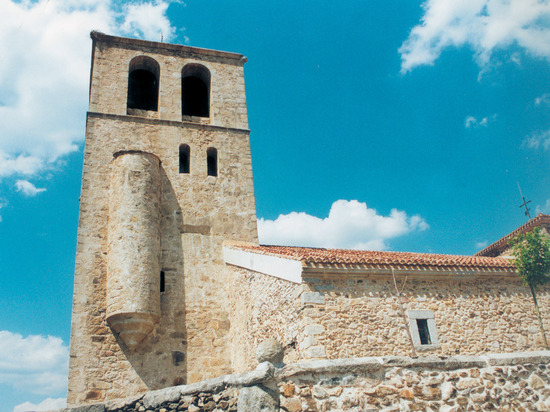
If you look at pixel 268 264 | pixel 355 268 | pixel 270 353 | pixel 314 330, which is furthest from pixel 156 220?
pixel 270 353

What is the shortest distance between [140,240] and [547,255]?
32.2ft

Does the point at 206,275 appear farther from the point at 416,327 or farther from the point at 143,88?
the point at 143,88

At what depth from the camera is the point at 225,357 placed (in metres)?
11.9

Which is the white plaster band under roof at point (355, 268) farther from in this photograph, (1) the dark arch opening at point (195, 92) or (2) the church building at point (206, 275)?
(1) the dark arch opening at point (195, 92)

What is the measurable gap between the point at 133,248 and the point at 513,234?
41.7 feet

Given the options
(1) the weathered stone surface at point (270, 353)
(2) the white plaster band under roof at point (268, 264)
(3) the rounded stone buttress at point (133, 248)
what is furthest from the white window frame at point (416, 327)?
(3) the rounded stone buttress at point (133, 248)

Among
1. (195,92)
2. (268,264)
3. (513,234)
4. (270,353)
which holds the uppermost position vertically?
(195,92)

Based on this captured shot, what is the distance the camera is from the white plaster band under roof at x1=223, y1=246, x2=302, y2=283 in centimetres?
901

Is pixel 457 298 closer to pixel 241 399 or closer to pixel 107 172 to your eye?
pixel 241 399

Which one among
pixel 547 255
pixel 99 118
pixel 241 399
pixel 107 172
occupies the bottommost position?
pixel 241 399

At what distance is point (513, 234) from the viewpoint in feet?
53.5

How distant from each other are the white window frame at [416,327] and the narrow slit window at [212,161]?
7683 mm

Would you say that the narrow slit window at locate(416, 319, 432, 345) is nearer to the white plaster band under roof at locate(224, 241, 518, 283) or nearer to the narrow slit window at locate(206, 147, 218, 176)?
the white plaster band under roof at locate(224, 241, 518, 283)

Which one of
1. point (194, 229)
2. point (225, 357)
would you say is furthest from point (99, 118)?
point (225, 357)
